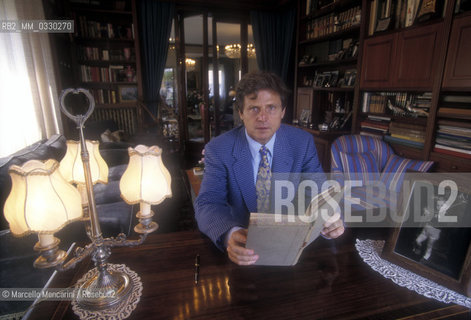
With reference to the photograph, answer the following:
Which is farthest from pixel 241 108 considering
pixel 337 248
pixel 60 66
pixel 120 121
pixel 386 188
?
pixel 120 121

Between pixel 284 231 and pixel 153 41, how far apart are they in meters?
4.62

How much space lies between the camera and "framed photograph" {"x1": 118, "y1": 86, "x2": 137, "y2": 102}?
4613mm

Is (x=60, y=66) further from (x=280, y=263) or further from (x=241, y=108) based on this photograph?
(x=280, y=263)

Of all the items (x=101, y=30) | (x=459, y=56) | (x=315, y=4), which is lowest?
(x=459, y=56)

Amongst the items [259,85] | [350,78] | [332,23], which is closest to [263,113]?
[259,85]

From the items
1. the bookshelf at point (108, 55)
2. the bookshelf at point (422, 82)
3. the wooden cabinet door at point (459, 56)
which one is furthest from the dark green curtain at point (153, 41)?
the wooden cabinet door at point (459, 56)

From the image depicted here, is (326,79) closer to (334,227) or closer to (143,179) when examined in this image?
(334,227)

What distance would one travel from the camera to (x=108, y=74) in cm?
447

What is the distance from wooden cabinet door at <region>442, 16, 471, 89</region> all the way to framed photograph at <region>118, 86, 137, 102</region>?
169 inches

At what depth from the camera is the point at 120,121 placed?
4.82m

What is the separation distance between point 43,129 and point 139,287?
326 cm

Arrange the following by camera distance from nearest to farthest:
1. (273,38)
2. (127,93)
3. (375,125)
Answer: (375,125) → (127,93) → (273,38)

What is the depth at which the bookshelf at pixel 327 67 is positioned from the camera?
3.35 metres

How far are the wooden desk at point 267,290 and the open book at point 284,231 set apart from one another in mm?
79
